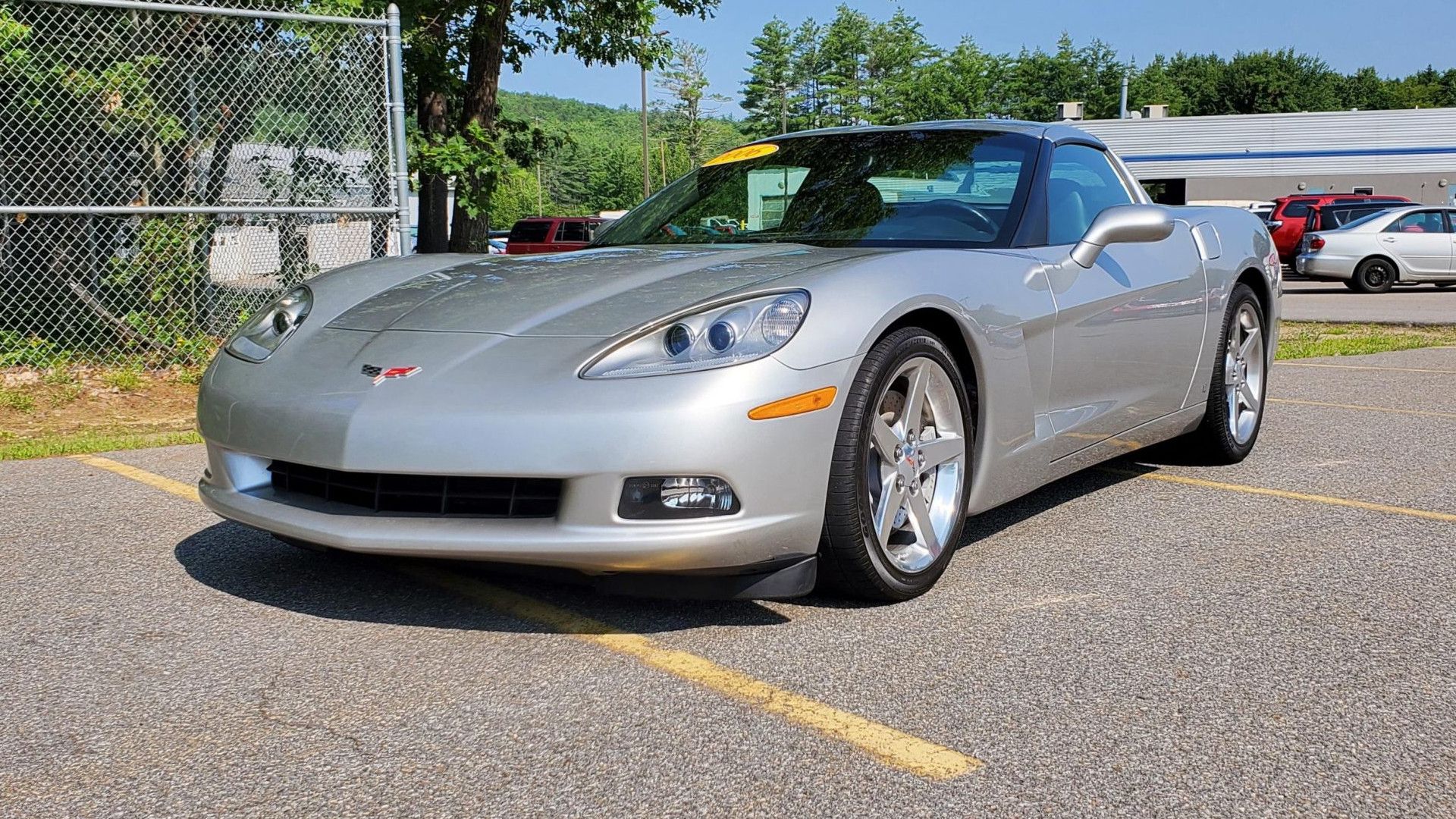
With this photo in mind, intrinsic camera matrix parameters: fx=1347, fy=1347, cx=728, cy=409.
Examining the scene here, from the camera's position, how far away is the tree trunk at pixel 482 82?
13.1 m

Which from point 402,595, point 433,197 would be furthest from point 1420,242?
point 402,595

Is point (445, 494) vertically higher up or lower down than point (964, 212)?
lower down

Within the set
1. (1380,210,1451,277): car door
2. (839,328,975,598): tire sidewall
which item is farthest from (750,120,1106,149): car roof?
(1380,210,1451,277): car door

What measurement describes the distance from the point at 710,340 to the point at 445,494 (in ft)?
2.30

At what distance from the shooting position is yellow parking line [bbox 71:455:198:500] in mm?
4996

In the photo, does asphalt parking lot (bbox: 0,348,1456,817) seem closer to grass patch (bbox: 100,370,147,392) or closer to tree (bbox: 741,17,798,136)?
grass patch (bbox: 100,370,147,392)

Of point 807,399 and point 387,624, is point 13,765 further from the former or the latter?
point 807,399

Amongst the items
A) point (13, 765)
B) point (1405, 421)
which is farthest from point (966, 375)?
point (1405, 421)

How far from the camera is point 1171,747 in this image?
8.16 feet

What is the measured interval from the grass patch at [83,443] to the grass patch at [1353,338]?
791 cm

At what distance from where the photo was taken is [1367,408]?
711cm

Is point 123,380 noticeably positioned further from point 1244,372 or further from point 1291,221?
point 1291,221

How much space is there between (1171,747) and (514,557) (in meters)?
1.42

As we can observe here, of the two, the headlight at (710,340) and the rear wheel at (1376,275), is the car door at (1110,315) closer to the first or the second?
the headlight at (710,340)
